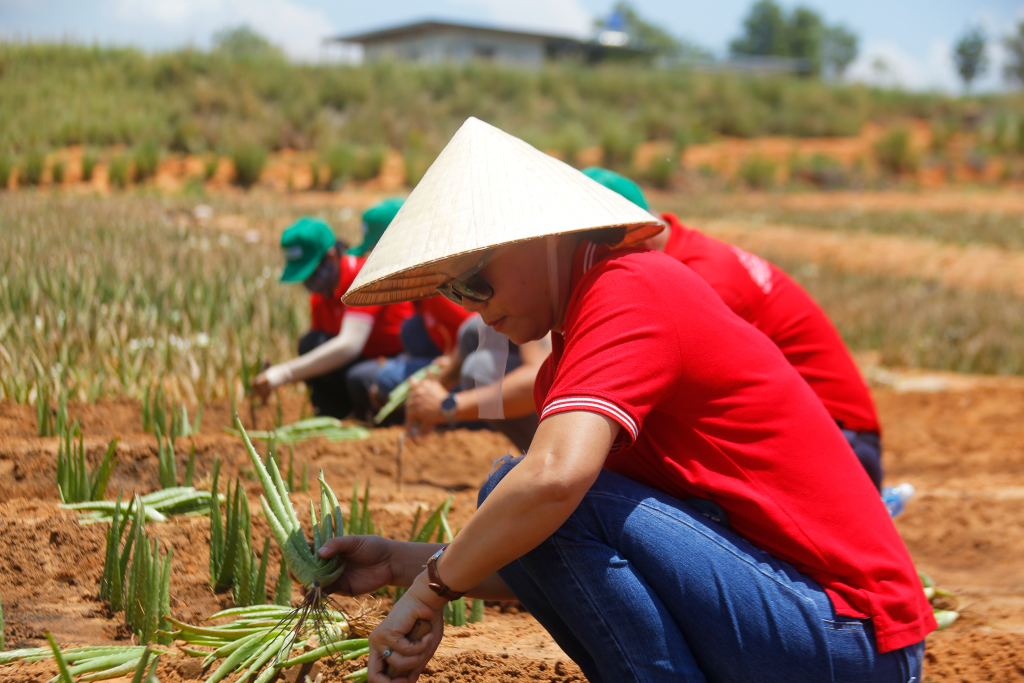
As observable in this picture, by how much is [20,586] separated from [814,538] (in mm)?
1823

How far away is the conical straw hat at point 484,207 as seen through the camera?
139cm

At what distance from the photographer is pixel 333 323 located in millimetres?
3953

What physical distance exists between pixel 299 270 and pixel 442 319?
0.69m

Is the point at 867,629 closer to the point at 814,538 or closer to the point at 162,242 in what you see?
the point at 814,538

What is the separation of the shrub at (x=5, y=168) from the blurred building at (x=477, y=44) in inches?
1145

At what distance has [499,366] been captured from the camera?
5.76 ft

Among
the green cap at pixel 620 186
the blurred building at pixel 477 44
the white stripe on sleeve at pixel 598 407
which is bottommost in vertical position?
the white stripe on sleeve at pixel 598 407

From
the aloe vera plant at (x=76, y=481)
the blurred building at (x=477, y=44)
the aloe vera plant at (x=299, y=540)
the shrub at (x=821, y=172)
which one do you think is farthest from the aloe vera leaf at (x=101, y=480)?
the blurred building at (x=477, y=44)

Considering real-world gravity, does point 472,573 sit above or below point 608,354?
below

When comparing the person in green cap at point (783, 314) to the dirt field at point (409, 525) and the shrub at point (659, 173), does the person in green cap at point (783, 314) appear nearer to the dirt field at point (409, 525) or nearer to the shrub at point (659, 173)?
the dirt field at point (409, 525)

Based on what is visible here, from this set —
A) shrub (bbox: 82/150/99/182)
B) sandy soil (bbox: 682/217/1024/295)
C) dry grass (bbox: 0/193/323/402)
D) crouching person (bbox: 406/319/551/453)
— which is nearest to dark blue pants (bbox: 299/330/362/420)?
dry grass (bbox: 0/193/323/402)

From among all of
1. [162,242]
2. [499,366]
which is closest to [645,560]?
[499,366]

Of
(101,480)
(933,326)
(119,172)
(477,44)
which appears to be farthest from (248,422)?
(477,44)

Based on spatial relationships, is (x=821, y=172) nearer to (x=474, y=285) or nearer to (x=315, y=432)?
(x=315, y=432)
